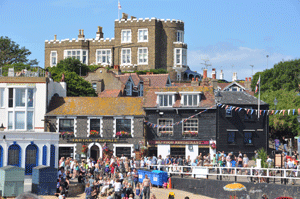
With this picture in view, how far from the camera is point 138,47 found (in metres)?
79.4

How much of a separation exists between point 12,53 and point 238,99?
53.1m

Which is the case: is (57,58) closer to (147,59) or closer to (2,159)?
(147,59)

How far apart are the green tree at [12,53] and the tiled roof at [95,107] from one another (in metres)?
41.7

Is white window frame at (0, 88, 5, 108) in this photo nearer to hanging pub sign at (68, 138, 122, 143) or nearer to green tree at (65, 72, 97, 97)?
hanging pub sign at (68, 138, 122, 143)

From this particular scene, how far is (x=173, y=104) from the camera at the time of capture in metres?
45.2

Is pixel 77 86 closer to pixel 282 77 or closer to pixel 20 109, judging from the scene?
pixel 20 109

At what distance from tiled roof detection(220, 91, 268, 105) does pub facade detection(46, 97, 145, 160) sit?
299 inches

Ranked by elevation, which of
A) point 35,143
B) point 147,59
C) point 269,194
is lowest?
point 269,194

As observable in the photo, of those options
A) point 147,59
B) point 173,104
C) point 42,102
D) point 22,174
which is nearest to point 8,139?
point 22,174

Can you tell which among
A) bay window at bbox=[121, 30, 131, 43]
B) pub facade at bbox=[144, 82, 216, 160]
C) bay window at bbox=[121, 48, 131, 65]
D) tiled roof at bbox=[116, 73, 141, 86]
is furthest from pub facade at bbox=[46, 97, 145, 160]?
bay window at bbox=[121, 30, 131, 43]

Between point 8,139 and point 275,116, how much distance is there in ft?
98.9

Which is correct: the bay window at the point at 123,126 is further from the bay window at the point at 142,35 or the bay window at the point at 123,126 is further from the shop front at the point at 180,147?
the bay window at the point at 142,35

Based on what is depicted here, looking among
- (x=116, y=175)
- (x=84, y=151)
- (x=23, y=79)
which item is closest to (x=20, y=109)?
(x=23, y=79)

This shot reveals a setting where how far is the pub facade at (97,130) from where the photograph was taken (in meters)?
44.7
